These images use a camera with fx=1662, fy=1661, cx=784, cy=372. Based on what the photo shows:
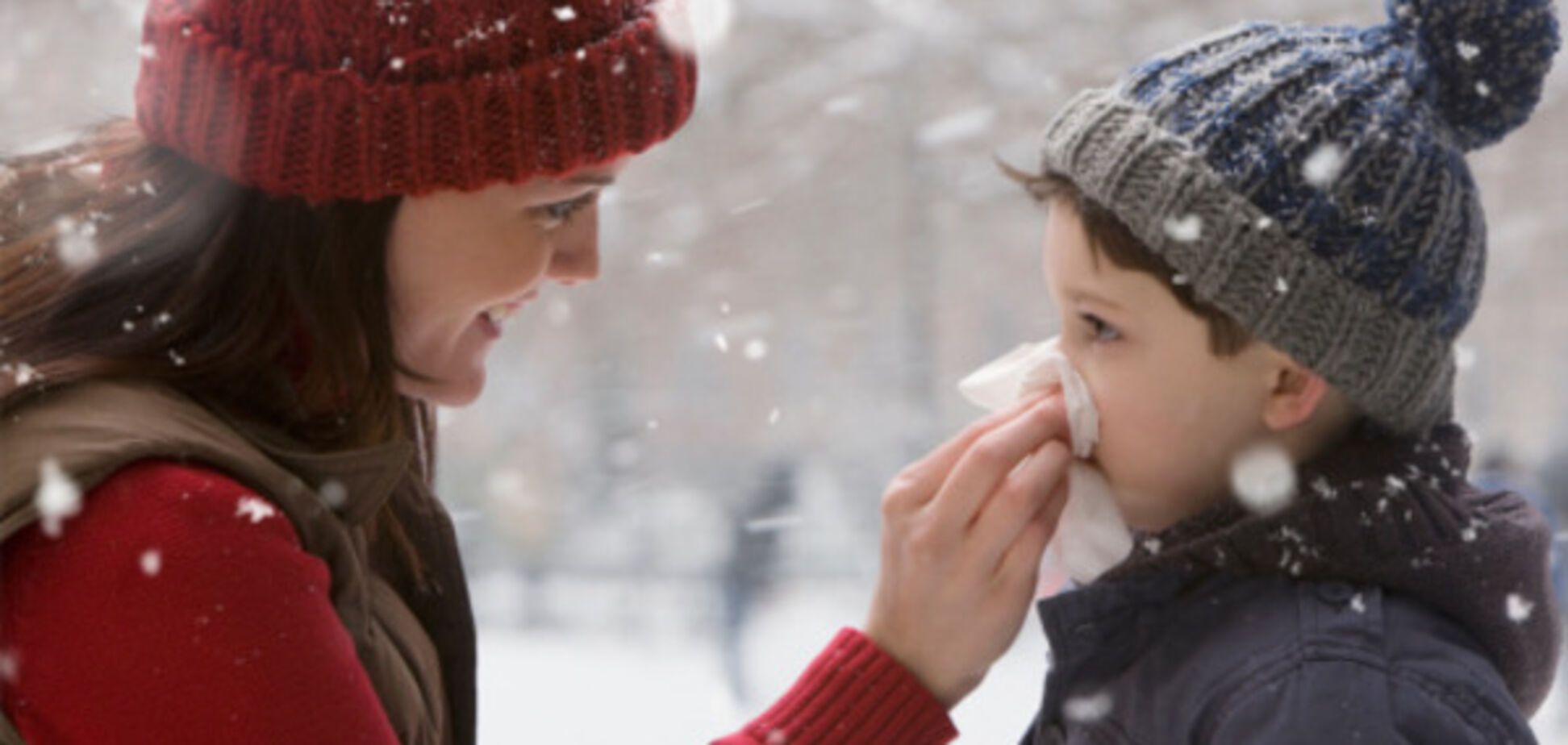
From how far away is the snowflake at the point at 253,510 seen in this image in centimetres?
94

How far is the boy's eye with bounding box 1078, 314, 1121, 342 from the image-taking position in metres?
1.19

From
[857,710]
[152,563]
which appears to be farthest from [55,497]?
[857,710]

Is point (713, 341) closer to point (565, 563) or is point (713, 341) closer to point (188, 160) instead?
point (565, 563)

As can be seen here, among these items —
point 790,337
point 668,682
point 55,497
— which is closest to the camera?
point 55,497

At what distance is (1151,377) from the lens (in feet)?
3.86

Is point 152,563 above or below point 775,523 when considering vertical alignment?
above

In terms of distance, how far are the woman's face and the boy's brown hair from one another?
0.33m

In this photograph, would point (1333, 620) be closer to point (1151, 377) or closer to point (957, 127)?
point (1151, 377)

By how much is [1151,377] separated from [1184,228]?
0.12m

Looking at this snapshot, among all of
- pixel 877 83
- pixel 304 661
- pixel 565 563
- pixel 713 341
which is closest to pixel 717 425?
pixel 713 341

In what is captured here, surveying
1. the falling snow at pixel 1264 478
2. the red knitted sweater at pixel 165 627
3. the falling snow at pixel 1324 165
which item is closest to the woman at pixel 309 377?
the red knitted sweater at pixel 165 627

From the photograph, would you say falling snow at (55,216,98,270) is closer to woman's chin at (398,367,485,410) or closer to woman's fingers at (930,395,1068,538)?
woman's chin at (398,367,485,410)

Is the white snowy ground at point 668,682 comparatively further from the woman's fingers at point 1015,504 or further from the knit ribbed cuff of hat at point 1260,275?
the knit ribbed cuff of hat at point 1260,275

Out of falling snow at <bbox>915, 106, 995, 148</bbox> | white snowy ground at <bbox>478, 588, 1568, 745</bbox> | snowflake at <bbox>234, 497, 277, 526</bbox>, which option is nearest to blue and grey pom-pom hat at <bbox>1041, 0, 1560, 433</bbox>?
snowflake at <bbox>234, 497, 277, 526</bbox>
